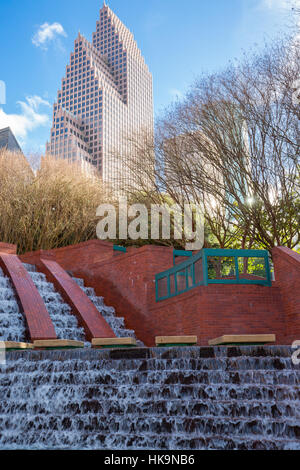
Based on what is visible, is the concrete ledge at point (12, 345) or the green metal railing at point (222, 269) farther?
the green metal railing at point (222, 269)

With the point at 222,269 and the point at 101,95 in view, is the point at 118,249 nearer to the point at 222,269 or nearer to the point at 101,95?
the point at 222,269

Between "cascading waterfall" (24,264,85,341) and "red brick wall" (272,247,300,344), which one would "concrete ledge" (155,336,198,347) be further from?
"cascading waterfall" (24,264,85,341)

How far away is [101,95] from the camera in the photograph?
126312 mm

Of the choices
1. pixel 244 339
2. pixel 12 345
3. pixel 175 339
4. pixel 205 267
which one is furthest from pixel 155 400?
pixel 205 267

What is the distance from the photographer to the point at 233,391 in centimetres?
783

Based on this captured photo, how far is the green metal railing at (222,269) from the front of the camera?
45.1ft

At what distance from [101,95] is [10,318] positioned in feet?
396

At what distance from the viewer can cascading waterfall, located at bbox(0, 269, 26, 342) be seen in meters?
13.3

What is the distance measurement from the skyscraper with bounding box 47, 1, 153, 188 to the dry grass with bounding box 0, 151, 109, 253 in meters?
75.7

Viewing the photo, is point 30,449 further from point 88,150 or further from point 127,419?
point 88,150

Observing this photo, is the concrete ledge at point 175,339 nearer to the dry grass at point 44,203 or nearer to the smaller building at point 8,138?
the dry grass at point 44,203

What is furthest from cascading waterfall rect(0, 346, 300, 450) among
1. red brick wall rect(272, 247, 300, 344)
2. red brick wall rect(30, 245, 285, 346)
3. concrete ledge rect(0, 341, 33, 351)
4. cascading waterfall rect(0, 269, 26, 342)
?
red brick wall rect(272, 247, 300, 344)

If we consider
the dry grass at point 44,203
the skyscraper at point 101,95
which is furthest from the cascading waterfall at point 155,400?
the skyscraper at point 101,95

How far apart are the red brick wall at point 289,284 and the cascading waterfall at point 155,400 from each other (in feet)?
15.6
